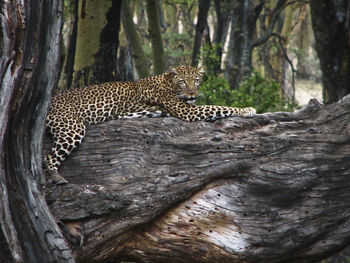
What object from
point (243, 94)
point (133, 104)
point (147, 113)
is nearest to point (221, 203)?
point (147, 113)

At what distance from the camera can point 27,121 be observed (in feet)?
20.6

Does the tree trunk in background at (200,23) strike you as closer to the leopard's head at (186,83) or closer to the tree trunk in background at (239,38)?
the tree trunk in background at (239,38)

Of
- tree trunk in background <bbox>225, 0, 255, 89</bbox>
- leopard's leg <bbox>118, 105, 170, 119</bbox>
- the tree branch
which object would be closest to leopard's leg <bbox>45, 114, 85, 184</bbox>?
leopard's leg <bbox>118, 105, 170, 119</bbox>

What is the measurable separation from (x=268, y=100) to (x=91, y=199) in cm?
772

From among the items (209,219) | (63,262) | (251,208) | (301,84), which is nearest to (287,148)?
(251,208)

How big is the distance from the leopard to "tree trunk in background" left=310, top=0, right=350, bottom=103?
9.76ft

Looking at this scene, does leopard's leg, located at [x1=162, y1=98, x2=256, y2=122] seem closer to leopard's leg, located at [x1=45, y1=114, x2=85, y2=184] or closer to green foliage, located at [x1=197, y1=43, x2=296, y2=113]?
leopard's leg, located at [x1=45, y1=114, x2=85, y2=184]

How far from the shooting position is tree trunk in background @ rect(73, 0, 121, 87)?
12.3 metres

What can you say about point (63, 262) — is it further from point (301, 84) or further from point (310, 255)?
point (301, 84)

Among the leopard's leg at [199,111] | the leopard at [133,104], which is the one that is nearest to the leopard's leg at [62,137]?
the leopard at [133,104]

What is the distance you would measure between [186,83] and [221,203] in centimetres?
307

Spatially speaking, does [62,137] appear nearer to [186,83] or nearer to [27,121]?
[27,121]

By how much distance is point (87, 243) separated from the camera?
6.75m

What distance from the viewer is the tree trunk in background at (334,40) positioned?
1062cm
